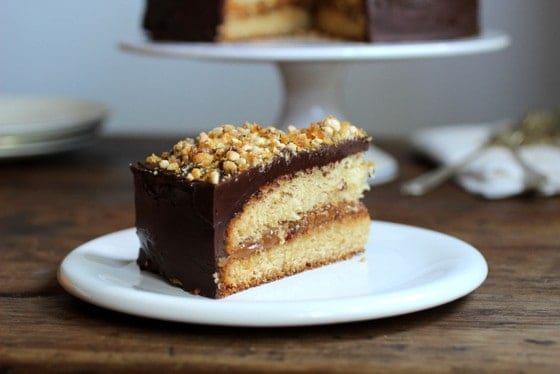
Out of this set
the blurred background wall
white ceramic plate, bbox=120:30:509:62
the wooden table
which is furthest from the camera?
the blurred background wall

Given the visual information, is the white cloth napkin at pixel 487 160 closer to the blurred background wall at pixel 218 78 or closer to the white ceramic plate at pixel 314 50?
the white ceramic plate at pixel 314 50

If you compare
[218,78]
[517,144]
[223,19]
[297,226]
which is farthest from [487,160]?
[218,78]

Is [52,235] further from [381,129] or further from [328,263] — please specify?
[381,129]

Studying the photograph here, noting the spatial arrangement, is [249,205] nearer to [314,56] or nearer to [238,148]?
[238,148]

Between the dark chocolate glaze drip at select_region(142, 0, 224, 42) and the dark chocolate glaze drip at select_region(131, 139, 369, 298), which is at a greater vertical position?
the dark chocolate glaze drip at select_region(142, 0, 224, 42)

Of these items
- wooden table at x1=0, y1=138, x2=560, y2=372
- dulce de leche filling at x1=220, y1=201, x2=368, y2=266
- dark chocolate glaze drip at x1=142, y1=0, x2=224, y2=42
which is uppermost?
dark chocolate glaze drip at x1=142, y1=0, x2=224, y2=42

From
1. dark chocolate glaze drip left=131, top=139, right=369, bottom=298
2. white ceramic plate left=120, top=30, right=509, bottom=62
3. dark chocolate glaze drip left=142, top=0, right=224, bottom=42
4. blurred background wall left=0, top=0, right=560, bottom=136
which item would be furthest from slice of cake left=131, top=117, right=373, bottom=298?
blurred background wall left=0, top=0, right=560, bottom=136

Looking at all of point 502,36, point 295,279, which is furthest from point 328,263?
point 502,36

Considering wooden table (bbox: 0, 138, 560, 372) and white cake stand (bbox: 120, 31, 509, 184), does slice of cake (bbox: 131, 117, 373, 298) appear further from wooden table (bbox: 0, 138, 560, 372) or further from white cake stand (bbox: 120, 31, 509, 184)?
white cake stand (bbox: 120, 31, 509, 184)
